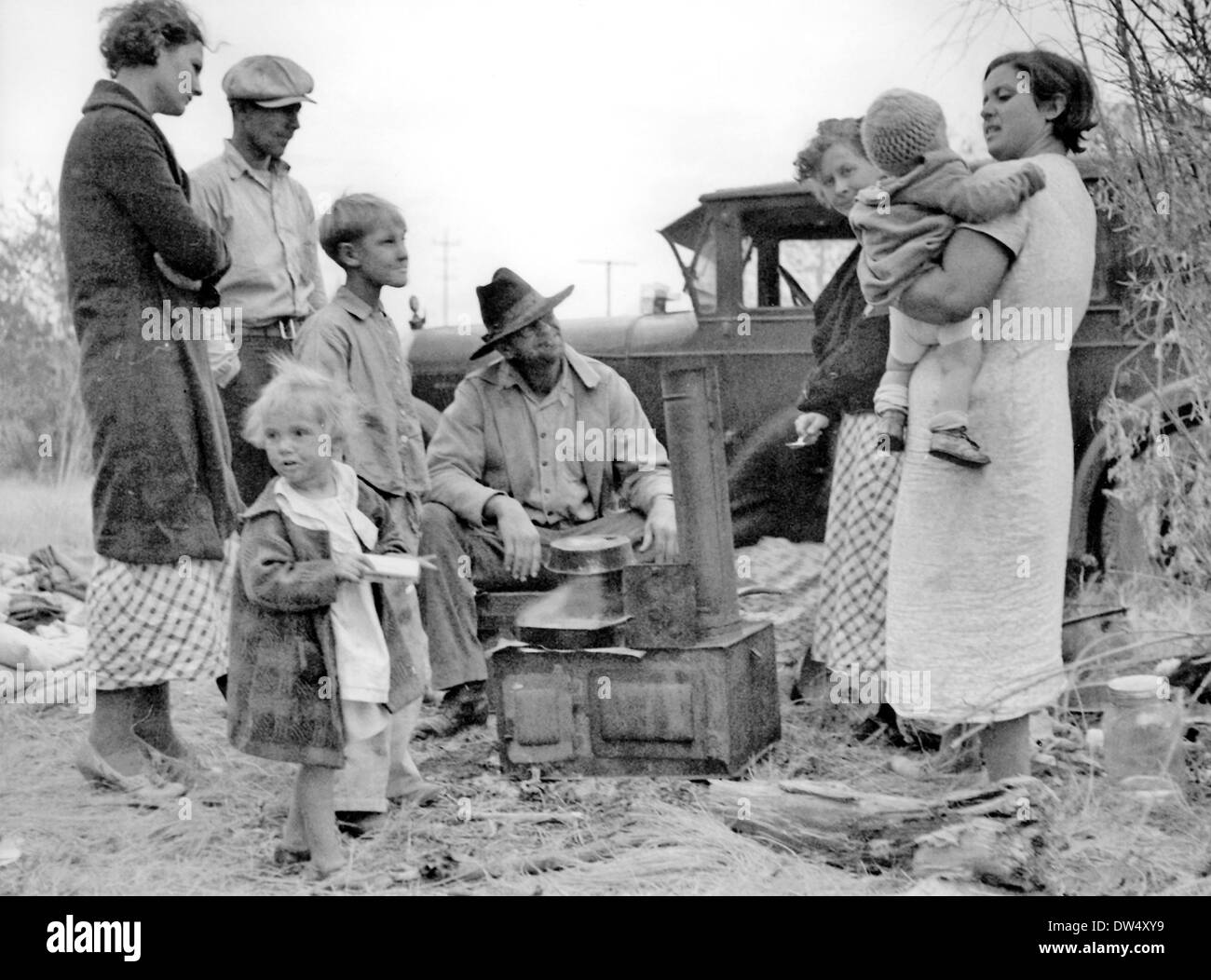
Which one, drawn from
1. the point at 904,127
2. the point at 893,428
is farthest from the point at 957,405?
the point at 904,127

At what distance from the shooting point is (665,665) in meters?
3.71

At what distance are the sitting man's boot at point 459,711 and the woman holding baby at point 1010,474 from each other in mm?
1612

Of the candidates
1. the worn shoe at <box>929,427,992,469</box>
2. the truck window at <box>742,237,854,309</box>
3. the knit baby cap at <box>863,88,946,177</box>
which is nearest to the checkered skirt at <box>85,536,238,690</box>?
the worn shoe at <box>929,427,992,469</box>

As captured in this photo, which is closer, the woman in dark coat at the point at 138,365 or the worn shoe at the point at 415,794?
the woman in dark coat at the point at 138,365

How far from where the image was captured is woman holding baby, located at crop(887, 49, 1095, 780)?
3277 millimetres

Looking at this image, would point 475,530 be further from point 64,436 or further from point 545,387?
point 64,436

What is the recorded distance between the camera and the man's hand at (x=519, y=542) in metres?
4.21

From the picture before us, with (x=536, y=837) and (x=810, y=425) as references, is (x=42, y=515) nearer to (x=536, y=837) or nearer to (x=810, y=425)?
(x=536, y=837)

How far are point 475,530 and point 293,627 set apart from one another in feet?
4.40

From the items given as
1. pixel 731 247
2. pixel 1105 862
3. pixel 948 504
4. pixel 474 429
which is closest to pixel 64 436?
pixel 474 429

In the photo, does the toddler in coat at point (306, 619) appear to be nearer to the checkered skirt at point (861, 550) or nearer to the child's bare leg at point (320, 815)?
the child's bare leg at point (320, 815)

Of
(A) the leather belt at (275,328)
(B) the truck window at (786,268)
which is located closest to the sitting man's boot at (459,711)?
(A) the leather belt at (275,328)

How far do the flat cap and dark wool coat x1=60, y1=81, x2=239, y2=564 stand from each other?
1.56 ft

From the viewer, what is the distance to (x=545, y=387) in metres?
4.50
